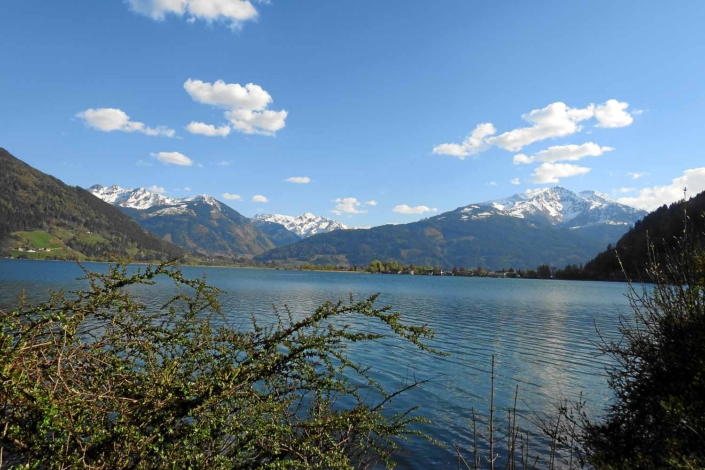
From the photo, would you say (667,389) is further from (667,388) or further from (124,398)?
(124,398)

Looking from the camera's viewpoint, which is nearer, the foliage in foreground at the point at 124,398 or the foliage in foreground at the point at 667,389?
the foliage in foreground at the point at 124,398

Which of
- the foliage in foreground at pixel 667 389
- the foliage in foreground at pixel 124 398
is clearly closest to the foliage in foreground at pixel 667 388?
the foliage in foreground at pixel 667 389

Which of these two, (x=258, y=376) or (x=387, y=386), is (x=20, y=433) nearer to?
(x=258, y=376)

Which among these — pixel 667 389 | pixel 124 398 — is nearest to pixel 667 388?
pixel 667 389

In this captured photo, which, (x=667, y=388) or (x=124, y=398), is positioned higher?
(x=124, y=398)

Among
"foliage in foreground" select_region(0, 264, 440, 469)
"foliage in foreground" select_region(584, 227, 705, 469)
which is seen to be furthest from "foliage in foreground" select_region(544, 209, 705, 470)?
"foliage in foreground" select_region(0, 264, 440, 469)

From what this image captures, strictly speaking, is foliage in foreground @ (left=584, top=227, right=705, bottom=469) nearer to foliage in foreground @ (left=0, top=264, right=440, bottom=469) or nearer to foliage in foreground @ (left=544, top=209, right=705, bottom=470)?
foliage in foreground @ (left=544, top=209, right=705, bottom=470)

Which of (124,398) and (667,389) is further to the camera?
(667,389)

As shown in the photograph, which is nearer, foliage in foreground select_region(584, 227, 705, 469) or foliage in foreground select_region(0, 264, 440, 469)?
foliage in foreground select_region(0, 264, 440, 469)

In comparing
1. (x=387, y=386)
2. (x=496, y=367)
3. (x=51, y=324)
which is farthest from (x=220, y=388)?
(x=496, y=367)

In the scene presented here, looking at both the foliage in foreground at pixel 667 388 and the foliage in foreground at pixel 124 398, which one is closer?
the foliage in foreground at pixel 124 398

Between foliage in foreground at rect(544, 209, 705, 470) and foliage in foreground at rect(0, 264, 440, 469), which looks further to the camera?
foliage in foreground at rect(544, 209, 705, 470)

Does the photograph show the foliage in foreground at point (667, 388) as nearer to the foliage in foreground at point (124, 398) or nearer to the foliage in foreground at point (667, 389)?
the foliage in foreground at point (667, 389)

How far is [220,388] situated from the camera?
4.00m
